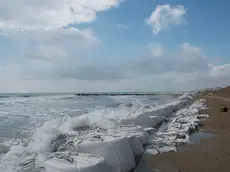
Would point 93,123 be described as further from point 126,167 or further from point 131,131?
point 126,167

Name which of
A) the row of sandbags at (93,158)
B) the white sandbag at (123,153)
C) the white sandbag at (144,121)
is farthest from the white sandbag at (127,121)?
the white sandbag at (123,153)

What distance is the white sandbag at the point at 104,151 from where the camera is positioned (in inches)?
171

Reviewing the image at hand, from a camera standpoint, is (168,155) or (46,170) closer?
(46,170)

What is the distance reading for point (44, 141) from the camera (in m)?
6.27

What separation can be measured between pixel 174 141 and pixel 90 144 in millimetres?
3005

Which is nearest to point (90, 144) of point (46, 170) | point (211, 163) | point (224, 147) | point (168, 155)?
point (46, 170)

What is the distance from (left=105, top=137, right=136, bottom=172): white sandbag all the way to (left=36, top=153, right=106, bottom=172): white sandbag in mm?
510

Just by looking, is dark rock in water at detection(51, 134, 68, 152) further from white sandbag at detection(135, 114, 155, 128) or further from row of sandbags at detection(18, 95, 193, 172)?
white sandbag at detection(135, 114, 155, 128)

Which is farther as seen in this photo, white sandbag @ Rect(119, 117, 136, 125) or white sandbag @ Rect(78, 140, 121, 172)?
white sandbag @ Rect(119, 117, 136, 125)

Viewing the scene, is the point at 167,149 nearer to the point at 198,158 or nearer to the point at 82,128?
the point at 198,158

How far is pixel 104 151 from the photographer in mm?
4574

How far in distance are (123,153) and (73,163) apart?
114cm

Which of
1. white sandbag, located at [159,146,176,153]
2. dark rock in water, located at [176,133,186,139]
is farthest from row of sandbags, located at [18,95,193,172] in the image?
dark rock in water, located at [176,133,186,139]

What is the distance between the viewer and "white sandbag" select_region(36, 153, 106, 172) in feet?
12.2
